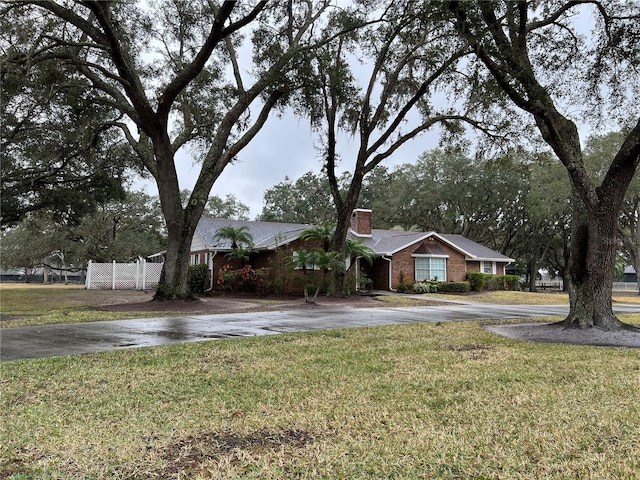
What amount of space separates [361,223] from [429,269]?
527 centimetres

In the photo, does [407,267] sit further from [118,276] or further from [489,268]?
[118,276]

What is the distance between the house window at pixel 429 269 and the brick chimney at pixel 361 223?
12.6 ft

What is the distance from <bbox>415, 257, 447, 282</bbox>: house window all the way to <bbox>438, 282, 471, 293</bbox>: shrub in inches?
38.6

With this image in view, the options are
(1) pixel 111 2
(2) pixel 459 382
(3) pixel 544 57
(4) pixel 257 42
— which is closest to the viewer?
(2) pixel 459 382

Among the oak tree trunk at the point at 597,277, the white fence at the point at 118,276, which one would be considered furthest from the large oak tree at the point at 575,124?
the white fence at the point at 118,276

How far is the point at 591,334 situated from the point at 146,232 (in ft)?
138

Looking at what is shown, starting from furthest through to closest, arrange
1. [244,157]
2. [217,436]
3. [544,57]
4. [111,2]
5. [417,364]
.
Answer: [244,157]
[111,2]
[544,57]
[417,364]
[217,436]

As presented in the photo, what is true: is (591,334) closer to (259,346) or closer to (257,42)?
(259,346)

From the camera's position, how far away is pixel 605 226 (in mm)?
9406

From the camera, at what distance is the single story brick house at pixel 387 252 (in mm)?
25156

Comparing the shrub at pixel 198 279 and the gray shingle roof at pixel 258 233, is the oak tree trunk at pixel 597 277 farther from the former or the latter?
the shrub at pixel 198 279

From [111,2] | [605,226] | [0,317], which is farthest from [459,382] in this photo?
[111,2]

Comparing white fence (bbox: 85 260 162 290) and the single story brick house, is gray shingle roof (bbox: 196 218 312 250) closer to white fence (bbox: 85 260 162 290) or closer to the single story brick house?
the single story brick house

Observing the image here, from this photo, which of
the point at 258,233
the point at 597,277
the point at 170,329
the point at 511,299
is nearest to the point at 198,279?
the point at 258,233
